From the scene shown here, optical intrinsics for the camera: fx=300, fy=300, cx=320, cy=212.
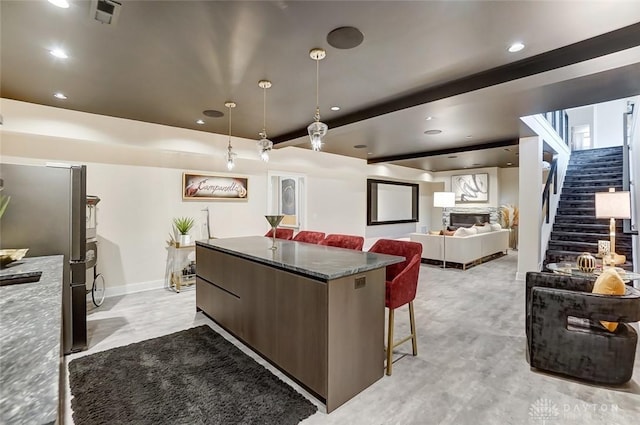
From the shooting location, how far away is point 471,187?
9.76 metres

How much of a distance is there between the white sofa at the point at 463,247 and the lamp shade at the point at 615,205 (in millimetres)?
3060

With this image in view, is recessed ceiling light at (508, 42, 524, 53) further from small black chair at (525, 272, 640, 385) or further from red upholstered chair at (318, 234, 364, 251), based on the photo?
red upholstered chair at (318, 234, 364, 251)

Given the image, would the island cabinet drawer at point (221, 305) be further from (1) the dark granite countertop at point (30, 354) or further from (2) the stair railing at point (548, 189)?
(2) the stair railing at point (548, 189)

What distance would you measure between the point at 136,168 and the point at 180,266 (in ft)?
5.79

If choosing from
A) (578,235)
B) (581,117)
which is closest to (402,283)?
(578,235)

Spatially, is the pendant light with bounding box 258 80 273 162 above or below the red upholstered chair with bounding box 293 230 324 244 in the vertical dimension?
above

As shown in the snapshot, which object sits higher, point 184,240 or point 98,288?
point 184,240

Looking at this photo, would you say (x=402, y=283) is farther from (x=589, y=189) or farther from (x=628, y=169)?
(x=589, y=189)

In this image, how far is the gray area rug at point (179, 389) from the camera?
1925 mm

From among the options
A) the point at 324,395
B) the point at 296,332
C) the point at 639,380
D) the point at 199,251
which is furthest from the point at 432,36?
the point at 199,251

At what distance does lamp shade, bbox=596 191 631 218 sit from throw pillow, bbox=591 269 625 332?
1.36m

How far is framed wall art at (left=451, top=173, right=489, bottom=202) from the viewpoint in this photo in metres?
9.46

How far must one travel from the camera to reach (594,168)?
7.07m

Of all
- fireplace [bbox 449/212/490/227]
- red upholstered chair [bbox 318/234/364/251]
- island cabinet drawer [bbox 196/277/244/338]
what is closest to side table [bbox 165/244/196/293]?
island cabinet drawer [bbox 196/277/244/338]
